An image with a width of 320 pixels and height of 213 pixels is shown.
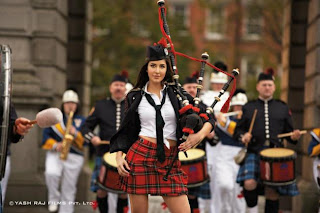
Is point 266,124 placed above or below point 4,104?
below

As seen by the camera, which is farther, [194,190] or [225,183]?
[225,183]

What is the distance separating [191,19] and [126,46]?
1871cm

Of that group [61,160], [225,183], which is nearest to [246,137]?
[225,183]

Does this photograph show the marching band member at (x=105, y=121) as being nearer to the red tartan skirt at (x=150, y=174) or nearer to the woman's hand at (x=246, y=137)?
the woman's hand at (x=246, y=137)

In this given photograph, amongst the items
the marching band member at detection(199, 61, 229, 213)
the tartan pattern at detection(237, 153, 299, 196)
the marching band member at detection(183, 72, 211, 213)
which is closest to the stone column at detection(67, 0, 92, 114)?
the marching band member at detection(199, 61, 229, 213)

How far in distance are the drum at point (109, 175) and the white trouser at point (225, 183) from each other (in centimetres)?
199

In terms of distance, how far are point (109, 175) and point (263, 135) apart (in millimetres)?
2170

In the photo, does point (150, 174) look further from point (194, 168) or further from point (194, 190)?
point (194, 190)

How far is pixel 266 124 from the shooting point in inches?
372

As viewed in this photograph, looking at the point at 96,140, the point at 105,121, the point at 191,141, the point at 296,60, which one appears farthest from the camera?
the point at 296,60

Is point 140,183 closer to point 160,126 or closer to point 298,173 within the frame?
point 160,126

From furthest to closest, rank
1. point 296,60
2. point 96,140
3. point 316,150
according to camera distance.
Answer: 1. point 296,60
2. point 96,140
3. point 316,150

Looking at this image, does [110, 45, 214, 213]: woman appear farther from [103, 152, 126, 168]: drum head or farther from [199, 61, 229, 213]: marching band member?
[199, 61, 229, 213]: marching band member

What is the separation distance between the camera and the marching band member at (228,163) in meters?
10.5
